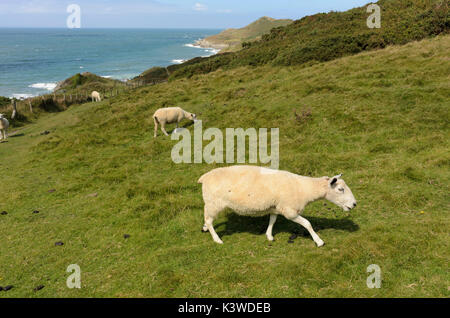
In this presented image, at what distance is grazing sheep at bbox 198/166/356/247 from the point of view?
7422 mm

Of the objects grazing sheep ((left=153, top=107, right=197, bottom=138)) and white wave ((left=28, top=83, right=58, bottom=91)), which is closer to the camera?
grazing sheep ((left=153, top=107, right=197, bottom=138))

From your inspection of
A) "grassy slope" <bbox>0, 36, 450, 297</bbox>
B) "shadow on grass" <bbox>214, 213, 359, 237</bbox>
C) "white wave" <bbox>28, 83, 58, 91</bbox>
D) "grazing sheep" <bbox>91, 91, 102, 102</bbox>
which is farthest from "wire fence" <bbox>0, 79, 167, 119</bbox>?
"white wave" <bbox>28, 83, 58, 91</bbox>

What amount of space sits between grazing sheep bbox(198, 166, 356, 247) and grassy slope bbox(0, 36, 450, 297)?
87cm

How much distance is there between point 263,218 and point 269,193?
6.46 feet

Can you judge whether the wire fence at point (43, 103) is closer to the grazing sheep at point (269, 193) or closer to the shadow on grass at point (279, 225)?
the shadow on grass at point (279, 225)

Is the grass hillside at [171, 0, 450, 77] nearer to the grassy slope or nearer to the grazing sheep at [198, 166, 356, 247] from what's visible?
the grassy slope

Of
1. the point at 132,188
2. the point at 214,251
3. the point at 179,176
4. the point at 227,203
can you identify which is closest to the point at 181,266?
the point at 214,251

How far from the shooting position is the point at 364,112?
15.5m

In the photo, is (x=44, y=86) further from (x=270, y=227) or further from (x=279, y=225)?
(x=270, y=227)

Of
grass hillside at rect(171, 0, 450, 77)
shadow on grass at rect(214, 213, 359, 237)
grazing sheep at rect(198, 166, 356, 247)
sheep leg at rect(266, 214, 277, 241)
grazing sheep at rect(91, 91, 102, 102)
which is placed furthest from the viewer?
grazing sheep at rect(91, 91, 102, 102)

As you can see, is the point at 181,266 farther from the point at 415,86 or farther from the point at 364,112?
the point at 415,86

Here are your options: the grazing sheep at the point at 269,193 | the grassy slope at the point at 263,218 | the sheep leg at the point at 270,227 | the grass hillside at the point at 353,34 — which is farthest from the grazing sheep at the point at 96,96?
the sheep leg at the point at 270,227

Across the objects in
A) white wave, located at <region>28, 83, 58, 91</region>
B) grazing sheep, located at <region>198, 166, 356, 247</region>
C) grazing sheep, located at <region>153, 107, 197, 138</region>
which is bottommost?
grazing sheep, located at <region>198, 166, 356, 247</region>
